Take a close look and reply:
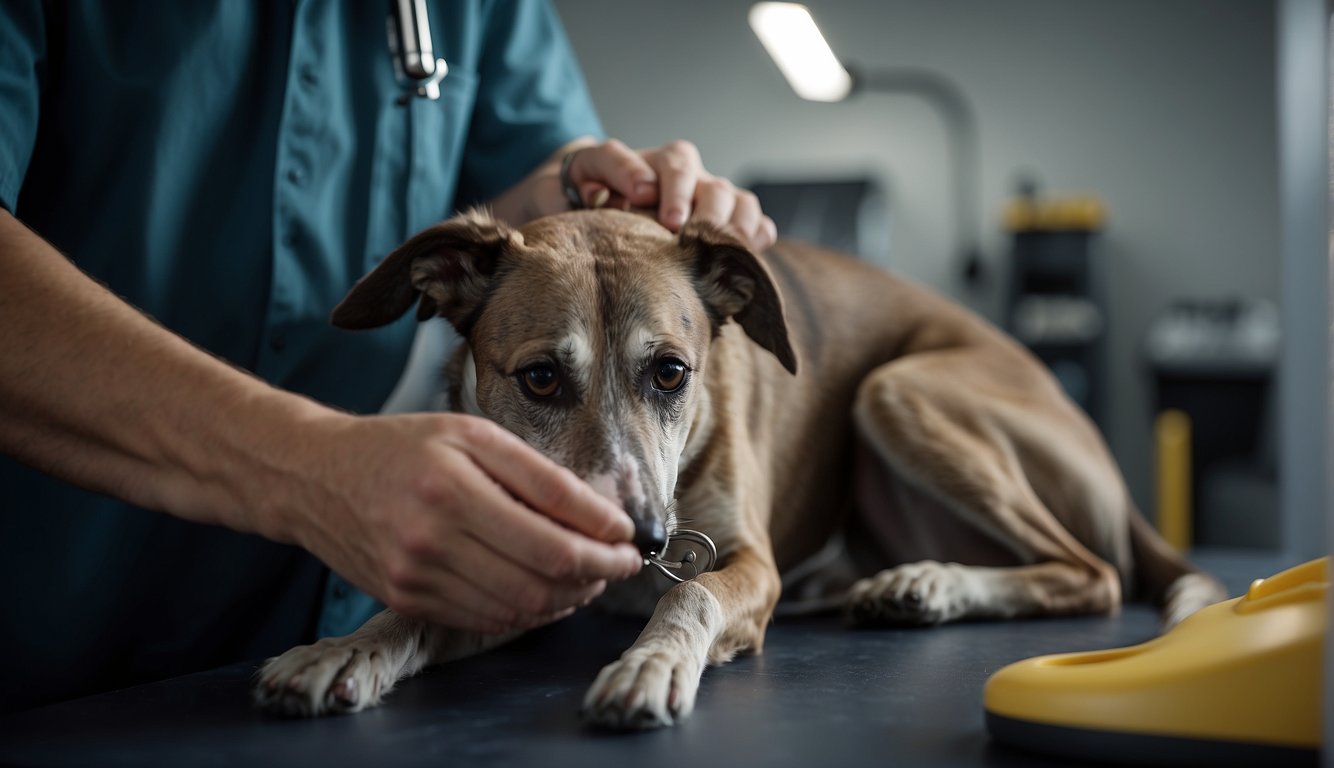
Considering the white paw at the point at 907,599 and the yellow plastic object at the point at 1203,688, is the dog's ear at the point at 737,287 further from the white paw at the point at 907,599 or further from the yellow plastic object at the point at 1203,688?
the yellow plastic object at the point at 1203,688

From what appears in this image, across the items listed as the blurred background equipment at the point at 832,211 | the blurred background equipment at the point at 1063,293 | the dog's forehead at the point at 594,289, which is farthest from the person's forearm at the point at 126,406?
the blurred background equipment at the point at 1063,293

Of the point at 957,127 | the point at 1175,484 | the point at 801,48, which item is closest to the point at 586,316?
the point at 801,48

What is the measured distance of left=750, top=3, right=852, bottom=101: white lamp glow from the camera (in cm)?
428

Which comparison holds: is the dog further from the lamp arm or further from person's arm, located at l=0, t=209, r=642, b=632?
the lamp arm

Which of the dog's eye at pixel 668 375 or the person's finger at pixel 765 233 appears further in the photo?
the person's finger at pixel 765 233

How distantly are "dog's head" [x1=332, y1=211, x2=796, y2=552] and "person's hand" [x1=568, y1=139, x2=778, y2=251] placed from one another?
0.13 ft

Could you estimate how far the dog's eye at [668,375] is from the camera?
4.09 feet

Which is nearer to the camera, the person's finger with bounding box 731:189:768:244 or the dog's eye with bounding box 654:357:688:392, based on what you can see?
the dog's eye with bounding box 654:357:688:392

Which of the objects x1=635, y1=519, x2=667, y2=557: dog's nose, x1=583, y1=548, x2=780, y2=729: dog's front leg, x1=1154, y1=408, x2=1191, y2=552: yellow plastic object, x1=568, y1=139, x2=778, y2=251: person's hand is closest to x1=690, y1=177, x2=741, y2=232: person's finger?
x1=568, y1=139, x2=778, y2=251: person's hand

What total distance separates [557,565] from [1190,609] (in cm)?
93

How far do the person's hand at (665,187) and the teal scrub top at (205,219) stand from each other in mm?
205

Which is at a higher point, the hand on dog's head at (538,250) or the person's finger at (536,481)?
the hand on dog's head at (538,250)

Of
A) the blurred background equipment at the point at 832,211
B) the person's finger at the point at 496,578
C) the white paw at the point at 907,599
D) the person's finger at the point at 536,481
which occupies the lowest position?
the white paw at the point at 907,599

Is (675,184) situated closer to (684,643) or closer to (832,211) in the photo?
(684,643)
